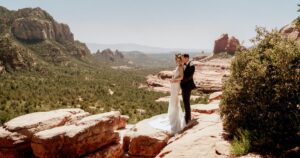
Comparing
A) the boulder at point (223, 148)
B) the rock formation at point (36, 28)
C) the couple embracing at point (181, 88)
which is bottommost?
the boulder at point (223, 148)

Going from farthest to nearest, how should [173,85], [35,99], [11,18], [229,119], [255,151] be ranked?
[11,18] < [35,99] < [173,85] < [229,119] < [255,151]

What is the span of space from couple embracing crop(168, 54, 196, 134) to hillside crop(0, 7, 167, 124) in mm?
24210

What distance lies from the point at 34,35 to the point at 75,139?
14172 centimetres

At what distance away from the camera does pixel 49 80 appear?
252ft

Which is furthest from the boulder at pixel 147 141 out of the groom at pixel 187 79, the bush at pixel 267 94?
the bush at pixel 267 94

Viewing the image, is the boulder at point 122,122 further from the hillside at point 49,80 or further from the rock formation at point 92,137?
the hillside at point 49,80

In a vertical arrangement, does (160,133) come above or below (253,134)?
below

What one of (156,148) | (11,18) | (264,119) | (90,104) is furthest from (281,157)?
(11,18)

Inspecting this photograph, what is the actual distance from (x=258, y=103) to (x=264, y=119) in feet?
1.71

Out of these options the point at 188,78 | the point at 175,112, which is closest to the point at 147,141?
the point at 175,112

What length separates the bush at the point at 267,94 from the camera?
8.88 meters

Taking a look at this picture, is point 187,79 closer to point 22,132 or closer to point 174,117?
point 174,117

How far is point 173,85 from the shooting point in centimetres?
1379

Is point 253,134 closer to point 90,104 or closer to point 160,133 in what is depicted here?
point 160,133
